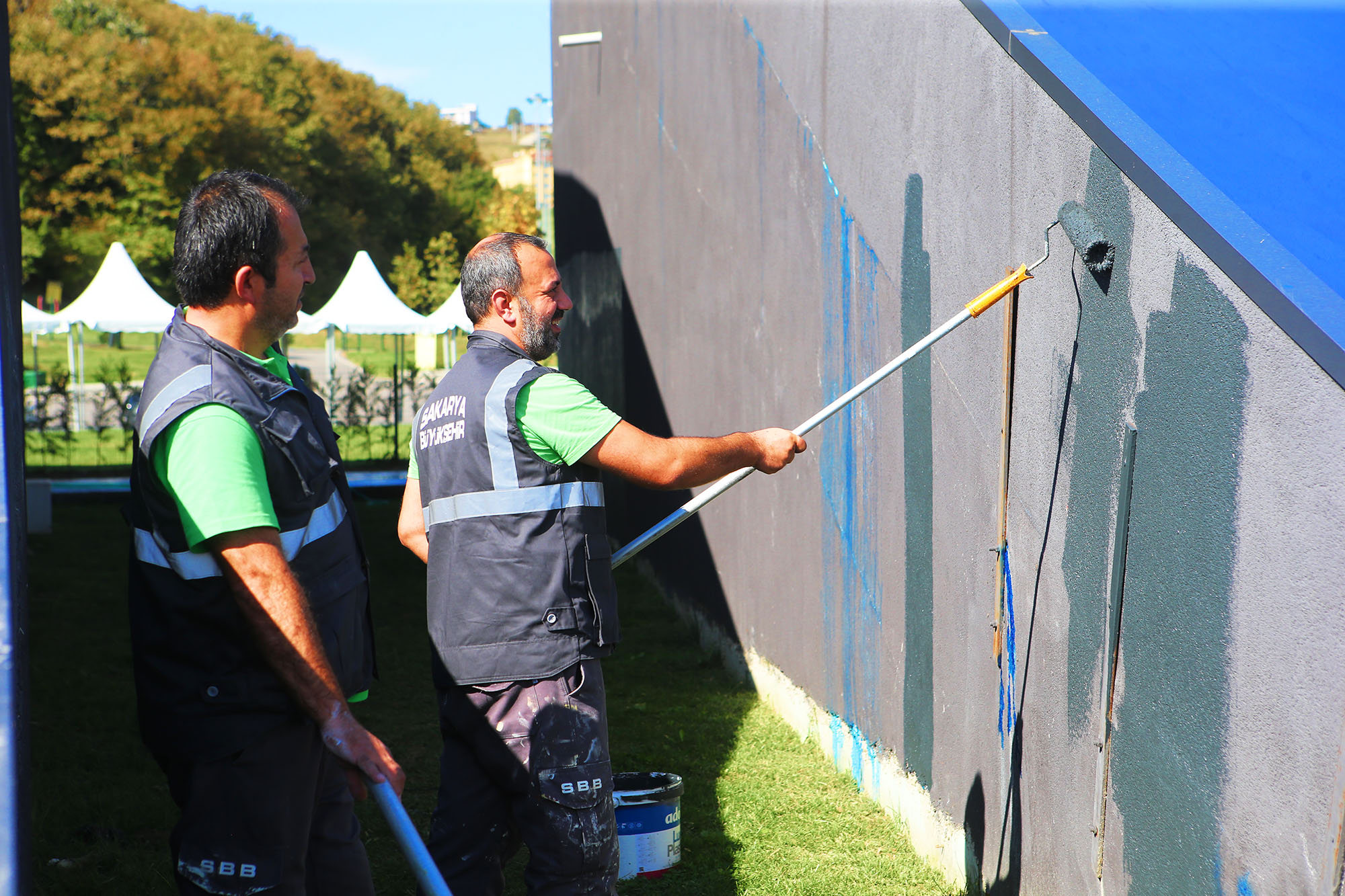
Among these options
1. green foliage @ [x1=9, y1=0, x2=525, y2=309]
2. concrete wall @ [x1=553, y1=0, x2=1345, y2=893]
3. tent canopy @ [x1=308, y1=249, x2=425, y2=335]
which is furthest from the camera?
green foliage @ [x1=9, y1=0, x2=525, y2=309]

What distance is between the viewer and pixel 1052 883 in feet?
9.41

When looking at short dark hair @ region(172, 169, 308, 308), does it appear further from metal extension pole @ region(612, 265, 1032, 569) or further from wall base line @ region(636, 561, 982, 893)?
wall base line @ region(636, 561, 982, 893)

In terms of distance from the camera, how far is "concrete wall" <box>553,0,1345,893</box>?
199cm

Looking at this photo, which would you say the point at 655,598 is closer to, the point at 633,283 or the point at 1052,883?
the point at 633,283

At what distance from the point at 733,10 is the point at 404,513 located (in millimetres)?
3582

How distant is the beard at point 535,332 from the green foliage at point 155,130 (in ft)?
102

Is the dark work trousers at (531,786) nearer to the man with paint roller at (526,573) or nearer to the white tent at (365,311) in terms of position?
the man with paint roller at (526,573)

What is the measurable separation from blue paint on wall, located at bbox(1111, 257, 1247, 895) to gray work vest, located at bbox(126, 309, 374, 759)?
172cm

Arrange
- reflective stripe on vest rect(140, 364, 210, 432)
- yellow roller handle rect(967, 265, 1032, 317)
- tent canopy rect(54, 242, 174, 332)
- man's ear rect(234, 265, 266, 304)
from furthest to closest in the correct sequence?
tent canopy rect(54, 242, 174, 332)
yellow roller handle rect(967, 265, 1032, 317)
man's ear rect(234, 265, 266, 304)
reflective stripe on vest rect(140, 364, 210, 432)

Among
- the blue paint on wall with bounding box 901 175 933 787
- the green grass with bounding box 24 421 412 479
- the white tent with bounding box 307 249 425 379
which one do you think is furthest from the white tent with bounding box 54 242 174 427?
the blue paint on wall with bounding box 901 175 933 787

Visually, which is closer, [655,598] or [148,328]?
[655,598]

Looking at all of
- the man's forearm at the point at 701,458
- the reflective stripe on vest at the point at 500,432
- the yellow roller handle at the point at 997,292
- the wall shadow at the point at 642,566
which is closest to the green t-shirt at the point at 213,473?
the reflective stripe on vest at the point at 500,432

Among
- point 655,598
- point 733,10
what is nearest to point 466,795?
point 733,10

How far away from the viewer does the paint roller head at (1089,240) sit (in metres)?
2.51
